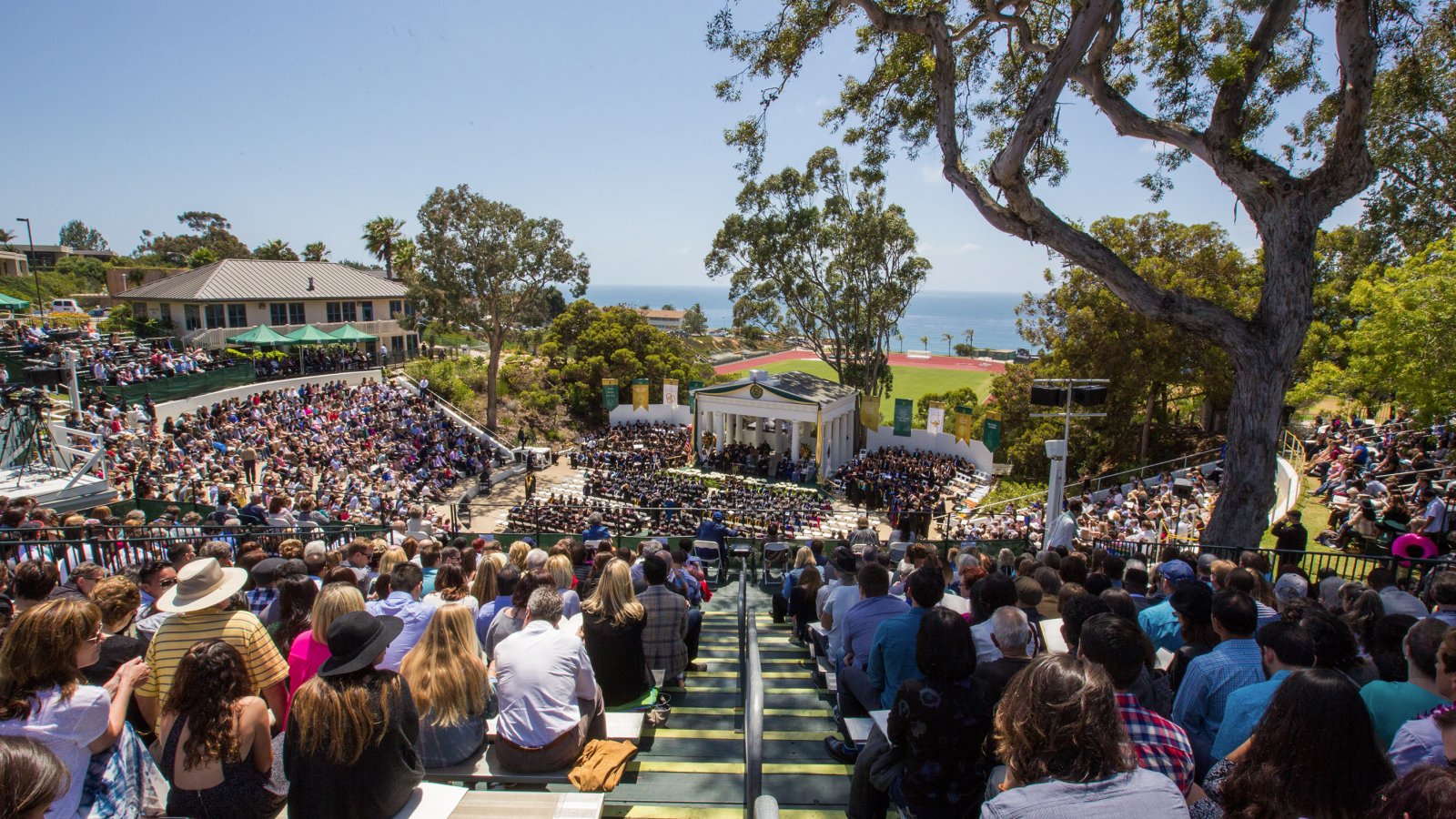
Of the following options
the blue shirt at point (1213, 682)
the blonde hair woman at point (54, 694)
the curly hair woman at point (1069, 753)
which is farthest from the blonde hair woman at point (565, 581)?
the blue shirt at point (1213, 682)

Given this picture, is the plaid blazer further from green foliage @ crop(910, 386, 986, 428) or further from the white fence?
the white fence

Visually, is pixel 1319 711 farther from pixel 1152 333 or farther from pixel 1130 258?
pixel 1130 258

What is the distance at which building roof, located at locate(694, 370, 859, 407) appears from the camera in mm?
28280

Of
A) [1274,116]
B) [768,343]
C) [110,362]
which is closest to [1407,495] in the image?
[1274,116]

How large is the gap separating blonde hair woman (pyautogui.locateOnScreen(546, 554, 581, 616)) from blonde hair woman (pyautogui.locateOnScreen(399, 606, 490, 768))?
158 centimetres

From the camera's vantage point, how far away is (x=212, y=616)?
3.55 metres

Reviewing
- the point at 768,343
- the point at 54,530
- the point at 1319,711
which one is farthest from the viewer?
the point at 768,343

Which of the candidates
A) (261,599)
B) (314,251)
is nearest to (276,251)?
(314,251)

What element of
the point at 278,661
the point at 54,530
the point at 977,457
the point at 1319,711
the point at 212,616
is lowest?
the point at 977,457

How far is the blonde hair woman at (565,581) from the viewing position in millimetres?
5336

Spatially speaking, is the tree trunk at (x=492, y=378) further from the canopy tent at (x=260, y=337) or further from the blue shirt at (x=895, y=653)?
the blue shirt at (x=895, y=653)

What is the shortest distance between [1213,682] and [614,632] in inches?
133

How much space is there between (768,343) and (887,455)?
241ft

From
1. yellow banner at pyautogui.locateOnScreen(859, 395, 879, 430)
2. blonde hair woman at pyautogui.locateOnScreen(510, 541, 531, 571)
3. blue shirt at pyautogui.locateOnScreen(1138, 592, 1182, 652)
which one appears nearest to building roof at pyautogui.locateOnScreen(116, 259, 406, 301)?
yellow banner at pyautogui.locateOnScreen(859, 395, 879, 430)
